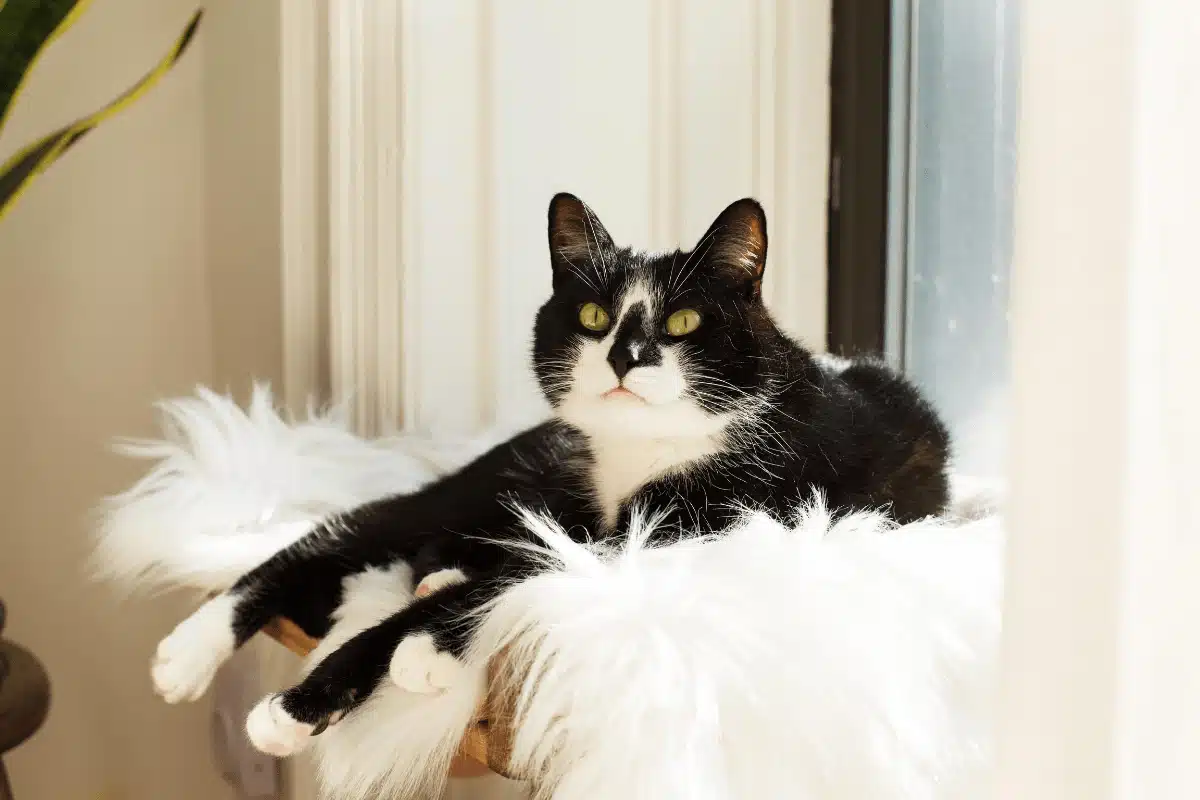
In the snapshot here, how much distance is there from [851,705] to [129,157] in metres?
1.27

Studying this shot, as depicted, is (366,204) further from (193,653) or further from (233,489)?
(193,653)

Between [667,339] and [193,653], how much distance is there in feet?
1.22

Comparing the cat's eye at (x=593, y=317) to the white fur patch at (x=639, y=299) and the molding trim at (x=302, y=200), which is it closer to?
the white fur patch at (x=639, y=299)

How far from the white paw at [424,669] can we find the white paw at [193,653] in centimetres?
21

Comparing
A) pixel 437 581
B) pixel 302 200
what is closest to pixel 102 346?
pixel 302 200

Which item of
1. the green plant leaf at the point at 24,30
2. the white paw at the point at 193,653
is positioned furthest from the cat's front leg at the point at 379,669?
the green plant leaf at the point at 24,30

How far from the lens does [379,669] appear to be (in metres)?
0.57

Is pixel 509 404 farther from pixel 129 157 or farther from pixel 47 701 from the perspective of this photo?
pixel 129 157

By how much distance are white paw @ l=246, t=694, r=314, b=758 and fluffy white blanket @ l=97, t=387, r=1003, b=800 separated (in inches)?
0.9

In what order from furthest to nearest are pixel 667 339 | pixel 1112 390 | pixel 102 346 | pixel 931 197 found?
pixel 102 346, pixel 931 197, pixel 667 339, pixel 1112 390

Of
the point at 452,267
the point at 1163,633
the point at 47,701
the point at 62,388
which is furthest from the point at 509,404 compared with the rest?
the point at 1163,633

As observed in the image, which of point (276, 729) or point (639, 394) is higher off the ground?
point (639, 394)

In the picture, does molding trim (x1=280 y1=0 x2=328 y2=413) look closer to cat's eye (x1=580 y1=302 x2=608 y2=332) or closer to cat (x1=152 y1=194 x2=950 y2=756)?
cat (x1=152 y1=194 x2=950 y2=756)

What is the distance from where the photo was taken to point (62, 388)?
137cm
